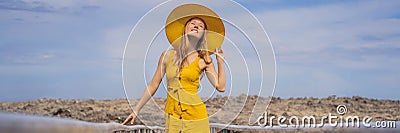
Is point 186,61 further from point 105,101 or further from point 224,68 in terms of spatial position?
point 105,101

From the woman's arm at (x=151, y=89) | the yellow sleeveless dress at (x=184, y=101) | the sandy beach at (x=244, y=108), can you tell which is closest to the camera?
the yellow sleeveless dress at (x=184, y=101)

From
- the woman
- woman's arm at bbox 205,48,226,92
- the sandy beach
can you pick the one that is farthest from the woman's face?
the sandy beach

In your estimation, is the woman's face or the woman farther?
the woman's face

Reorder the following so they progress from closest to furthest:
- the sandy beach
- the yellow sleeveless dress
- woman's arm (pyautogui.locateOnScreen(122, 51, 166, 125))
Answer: the yellow sleeveless dress, woman's arm (pyautogui.locateOnScreen(122, 51, 166, 125)), the sandy beach

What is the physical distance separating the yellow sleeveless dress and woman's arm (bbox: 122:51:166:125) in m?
0.05

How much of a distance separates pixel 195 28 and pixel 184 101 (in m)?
0.42

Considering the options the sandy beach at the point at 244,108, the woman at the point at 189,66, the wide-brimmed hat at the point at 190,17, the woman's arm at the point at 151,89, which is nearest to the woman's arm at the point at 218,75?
the woman at the point at 189,66

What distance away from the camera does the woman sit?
3.34m

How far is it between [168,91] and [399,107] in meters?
7.01

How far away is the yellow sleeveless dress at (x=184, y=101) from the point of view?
131 inches

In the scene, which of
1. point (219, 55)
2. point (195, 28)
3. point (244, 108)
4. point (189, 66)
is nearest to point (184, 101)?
point (189, 66)

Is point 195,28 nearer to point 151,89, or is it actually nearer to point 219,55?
point 219,55

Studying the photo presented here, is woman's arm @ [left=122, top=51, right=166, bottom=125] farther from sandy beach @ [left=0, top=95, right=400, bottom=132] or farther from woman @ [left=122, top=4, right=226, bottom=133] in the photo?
sandy beach @ [left=0, top=95, right=400, bottom=132]

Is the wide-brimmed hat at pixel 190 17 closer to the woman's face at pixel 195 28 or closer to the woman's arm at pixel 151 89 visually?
the woman's face at pixel 195 28
